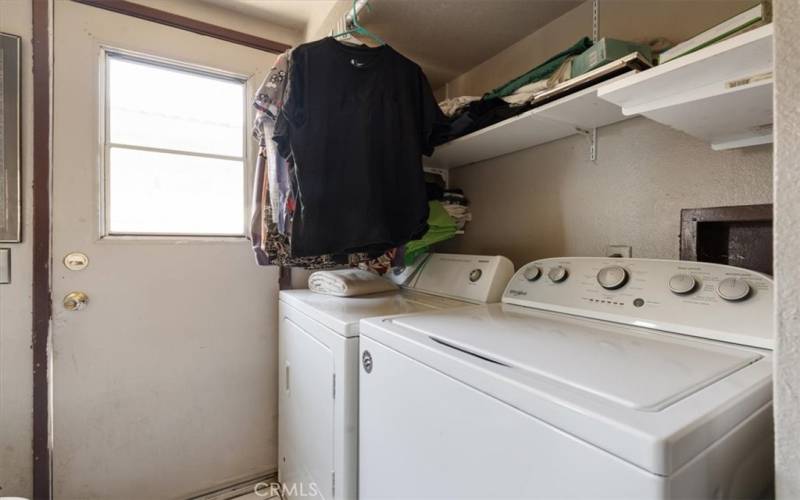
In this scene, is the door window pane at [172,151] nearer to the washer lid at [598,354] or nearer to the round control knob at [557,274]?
the washer lid at [598,354]

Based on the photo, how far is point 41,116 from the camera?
52.6 inches

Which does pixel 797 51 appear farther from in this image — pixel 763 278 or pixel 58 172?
pixel 58 172

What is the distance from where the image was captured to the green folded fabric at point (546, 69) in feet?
3.65

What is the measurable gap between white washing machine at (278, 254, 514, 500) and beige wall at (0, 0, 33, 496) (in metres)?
0.93

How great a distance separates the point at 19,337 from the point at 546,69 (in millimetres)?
2162

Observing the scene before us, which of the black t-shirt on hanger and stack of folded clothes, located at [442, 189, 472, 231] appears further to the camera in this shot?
stack of folded clothes, located at [442, 189, 472, 231]

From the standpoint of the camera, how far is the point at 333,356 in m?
1.08

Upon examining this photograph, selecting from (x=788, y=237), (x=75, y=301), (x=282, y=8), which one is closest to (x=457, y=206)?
(x=282, y=8)

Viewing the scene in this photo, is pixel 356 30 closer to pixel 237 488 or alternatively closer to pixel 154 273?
pixel 154 273

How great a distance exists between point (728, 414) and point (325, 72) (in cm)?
129

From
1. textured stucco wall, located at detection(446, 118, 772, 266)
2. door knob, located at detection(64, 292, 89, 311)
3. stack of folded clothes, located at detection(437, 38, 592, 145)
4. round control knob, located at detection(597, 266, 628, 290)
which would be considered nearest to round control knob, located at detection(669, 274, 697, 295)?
round control knob, located at detection(597, 266, 628, 290)

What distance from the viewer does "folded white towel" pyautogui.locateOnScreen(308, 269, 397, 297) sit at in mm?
1532

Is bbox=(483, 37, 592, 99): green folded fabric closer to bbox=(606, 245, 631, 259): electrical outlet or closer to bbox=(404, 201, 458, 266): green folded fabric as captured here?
bbox=(404, 201, 458, 266): green folded fabric

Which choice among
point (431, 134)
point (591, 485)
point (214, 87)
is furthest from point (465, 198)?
point (591, 485)
